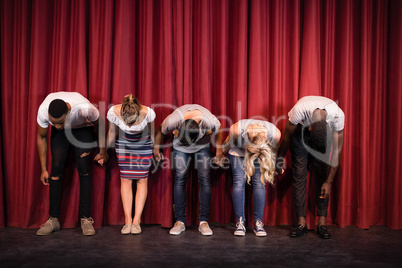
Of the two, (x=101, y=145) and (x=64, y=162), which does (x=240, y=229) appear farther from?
(x=64, y=162)

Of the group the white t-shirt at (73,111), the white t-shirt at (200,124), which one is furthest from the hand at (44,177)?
the white t-shirt at (200,124)

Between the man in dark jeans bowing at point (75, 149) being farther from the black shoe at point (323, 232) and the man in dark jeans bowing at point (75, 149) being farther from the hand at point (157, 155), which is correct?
the black shoe at point (323, 232)

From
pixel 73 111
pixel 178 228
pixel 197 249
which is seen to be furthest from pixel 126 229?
pixel 73 111

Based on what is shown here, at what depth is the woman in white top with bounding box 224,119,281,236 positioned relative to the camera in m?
2.68

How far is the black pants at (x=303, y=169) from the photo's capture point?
2.88m

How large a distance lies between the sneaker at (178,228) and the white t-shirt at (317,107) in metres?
1.36

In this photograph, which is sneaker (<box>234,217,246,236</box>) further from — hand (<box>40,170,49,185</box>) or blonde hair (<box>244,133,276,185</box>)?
hand (<box>40,170,49,185</box>)

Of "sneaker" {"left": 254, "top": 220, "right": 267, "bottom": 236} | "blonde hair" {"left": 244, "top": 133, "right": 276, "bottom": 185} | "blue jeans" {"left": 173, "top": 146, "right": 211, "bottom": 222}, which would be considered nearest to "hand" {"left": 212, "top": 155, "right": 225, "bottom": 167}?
"blue jeans" {"left": 173, "top": 146, "right": 211, "bottom": 222}

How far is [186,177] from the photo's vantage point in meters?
2.95

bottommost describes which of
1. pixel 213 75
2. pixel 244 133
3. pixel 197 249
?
pixel 197 249

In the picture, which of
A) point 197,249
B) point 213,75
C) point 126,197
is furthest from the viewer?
point 213,75

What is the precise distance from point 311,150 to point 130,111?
1.64 metres

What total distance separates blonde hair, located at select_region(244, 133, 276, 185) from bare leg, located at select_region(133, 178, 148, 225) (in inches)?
36.8

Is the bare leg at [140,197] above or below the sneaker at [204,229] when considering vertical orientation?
above
